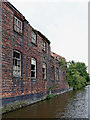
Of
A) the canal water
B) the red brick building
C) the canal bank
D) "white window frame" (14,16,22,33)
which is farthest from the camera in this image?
"white window frame" (14,16,22,33)

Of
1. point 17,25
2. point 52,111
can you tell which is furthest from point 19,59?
point 52,111

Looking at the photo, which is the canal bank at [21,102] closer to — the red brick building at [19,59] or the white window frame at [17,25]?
the red brick building at [19,59]

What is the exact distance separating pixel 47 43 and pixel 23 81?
7.22 m

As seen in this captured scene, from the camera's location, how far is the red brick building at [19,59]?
313 inches

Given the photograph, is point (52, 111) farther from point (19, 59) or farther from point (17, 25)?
point (17, 25)

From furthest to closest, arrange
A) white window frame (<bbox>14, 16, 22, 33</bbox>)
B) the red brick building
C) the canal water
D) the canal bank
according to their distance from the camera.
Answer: white window frame (<bbox>14, 16, 22, 33</bbox>) < the red brick building < the canal bank < the canal water

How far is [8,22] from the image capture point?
Result: 8.44 meters

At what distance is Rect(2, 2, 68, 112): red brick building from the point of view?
7.95 m

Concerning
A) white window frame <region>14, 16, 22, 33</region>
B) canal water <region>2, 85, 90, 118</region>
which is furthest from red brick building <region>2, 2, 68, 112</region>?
canal water <region>2, 85, 90, 118</region>

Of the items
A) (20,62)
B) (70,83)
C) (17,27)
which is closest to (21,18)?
(17,27)

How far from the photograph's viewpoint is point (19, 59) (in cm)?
948

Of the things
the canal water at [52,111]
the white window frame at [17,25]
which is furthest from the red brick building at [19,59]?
the canal water at [52,111]

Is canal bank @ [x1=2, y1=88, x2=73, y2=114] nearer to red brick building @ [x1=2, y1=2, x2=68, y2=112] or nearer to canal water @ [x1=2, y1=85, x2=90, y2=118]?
red brick building @ [x1=2, y1=2, x2=68, y2=112]

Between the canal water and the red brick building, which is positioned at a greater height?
the red brick building
